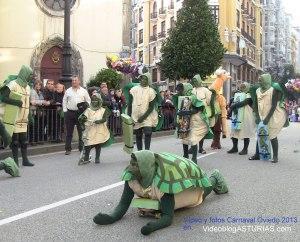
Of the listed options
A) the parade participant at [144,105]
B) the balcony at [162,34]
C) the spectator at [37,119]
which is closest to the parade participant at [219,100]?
the parade participant at [144,105]

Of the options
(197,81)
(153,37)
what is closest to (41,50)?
(197,81)

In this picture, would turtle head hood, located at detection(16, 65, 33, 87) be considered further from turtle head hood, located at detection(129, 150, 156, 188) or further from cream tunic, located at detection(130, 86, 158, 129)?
turtle head hood, located at detection(129, 150, 156, 188)

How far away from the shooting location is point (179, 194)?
16.7ft

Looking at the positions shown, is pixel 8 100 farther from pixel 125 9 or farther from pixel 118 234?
pixel 125 9

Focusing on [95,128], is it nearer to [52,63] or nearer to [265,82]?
[265,82]

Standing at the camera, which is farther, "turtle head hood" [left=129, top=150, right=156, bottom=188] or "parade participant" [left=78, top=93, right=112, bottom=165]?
"parade participant" [left=78, top=93, right=112, bottom=165]

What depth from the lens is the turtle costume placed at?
4691mm

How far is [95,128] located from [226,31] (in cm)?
4668

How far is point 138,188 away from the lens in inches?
195

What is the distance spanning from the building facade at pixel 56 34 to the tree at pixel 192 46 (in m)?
9.12

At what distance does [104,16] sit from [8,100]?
16.9 metres

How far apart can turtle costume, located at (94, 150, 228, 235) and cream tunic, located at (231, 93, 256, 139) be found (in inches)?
248

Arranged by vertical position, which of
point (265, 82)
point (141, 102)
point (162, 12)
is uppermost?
point (162, 12)

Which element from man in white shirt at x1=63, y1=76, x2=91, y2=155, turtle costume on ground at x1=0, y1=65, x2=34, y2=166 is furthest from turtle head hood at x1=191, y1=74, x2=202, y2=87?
turtle costume on ground at x1=0, y1=65, x2=34, y2=166
